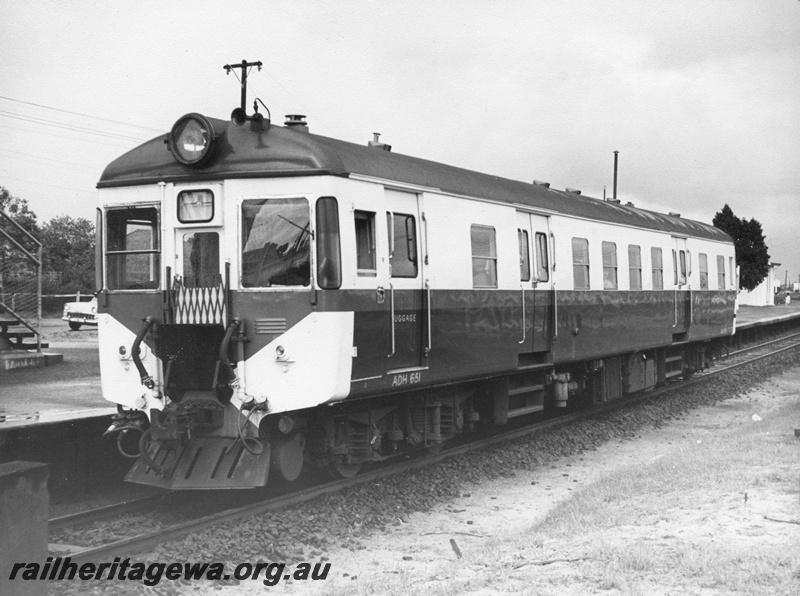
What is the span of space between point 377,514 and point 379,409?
1142 mm

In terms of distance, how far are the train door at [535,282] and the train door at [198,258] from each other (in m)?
4.69

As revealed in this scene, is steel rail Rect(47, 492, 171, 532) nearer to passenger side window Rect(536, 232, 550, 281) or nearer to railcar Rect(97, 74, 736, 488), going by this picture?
railcar Rect(97, 74, 736, 488)

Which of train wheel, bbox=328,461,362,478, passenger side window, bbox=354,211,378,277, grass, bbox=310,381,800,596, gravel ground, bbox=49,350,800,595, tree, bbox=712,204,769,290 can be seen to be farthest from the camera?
tree, bbox=712,204,769,290

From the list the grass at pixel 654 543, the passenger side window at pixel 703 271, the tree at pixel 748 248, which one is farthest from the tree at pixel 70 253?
the tree at pixel 748 248

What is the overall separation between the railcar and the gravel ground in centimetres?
43

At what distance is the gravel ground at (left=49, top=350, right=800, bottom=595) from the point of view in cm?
680

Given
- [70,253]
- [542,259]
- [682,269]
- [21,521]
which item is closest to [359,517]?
[21,521]

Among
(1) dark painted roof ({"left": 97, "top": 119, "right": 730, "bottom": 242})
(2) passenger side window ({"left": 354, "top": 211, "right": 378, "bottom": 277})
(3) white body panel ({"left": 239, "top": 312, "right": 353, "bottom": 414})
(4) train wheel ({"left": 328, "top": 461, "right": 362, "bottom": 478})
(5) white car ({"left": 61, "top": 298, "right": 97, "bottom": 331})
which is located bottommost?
(4) train wheel ({"left": 328, "top": 461, "right": 362, "bottom": 478})

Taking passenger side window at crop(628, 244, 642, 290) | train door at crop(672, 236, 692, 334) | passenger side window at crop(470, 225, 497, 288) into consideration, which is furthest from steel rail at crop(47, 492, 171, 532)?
train door at crop(672, 236, 692, 334)

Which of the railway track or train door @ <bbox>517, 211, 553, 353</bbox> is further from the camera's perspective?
train door @ <bbox>517, 211, 553, 353</bbox>

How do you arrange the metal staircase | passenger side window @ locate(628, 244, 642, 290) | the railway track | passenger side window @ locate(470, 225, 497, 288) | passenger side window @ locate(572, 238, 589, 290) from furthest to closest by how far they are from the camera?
the metal staircase < passenger side window @ locate(628, 244, 642, 290) < passenger side window @ locate(572, 238, 589, 290) < passenger side window @ locate(470, 225, 497, 288) < the railway track

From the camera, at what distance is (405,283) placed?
9.23m

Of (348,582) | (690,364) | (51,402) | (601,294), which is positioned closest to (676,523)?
(348,582)

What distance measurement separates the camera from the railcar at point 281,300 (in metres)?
8.03
